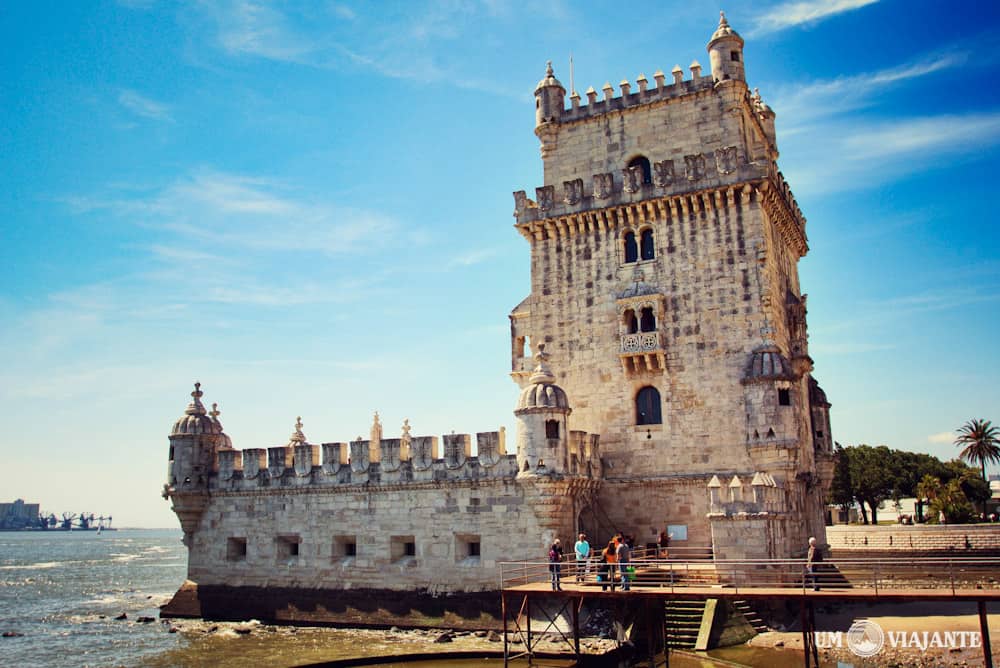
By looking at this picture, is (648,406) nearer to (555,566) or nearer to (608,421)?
(608,421)

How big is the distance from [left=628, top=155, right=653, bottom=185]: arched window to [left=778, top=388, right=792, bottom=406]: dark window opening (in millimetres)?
9765

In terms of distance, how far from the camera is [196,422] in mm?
33688

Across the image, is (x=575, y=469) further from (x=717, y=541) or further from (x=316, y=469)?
(x=316, y=469)

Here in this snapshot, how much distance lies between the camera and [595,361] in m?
30.4

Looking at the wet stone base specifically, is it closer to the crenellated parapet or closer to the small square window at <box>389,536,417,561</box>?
Result: the small square window at <box>389,536,417,561</box>

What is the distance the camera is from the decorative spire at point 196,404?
3422cm

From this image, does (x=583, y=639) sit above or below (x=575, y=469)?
below

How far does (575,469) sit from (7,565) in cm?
8505

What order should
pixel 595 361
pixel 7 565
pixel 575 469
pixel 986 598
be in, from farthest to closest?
pixel 7 565 → pixel 595 361 → pixel 575 469 → pixel 986 598

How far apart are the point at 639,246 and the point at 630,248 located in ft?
1.51

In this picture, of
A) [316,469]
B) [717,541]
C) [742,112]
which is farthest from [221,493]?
[742,112]

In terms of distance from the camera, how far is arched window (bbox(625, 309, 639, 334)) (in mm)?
29919

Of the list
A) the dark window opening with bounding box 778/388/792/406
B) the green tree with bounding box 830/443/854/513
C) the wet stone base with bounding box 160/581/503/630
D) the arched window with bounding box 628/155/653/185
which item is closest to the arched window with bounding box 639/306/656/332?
the dark window opening with bounding box 778/388/792/406

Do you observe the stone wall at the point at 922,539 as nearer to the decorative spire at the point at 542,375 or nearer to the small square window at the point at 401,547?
the decorative spire at the point at 542,375
